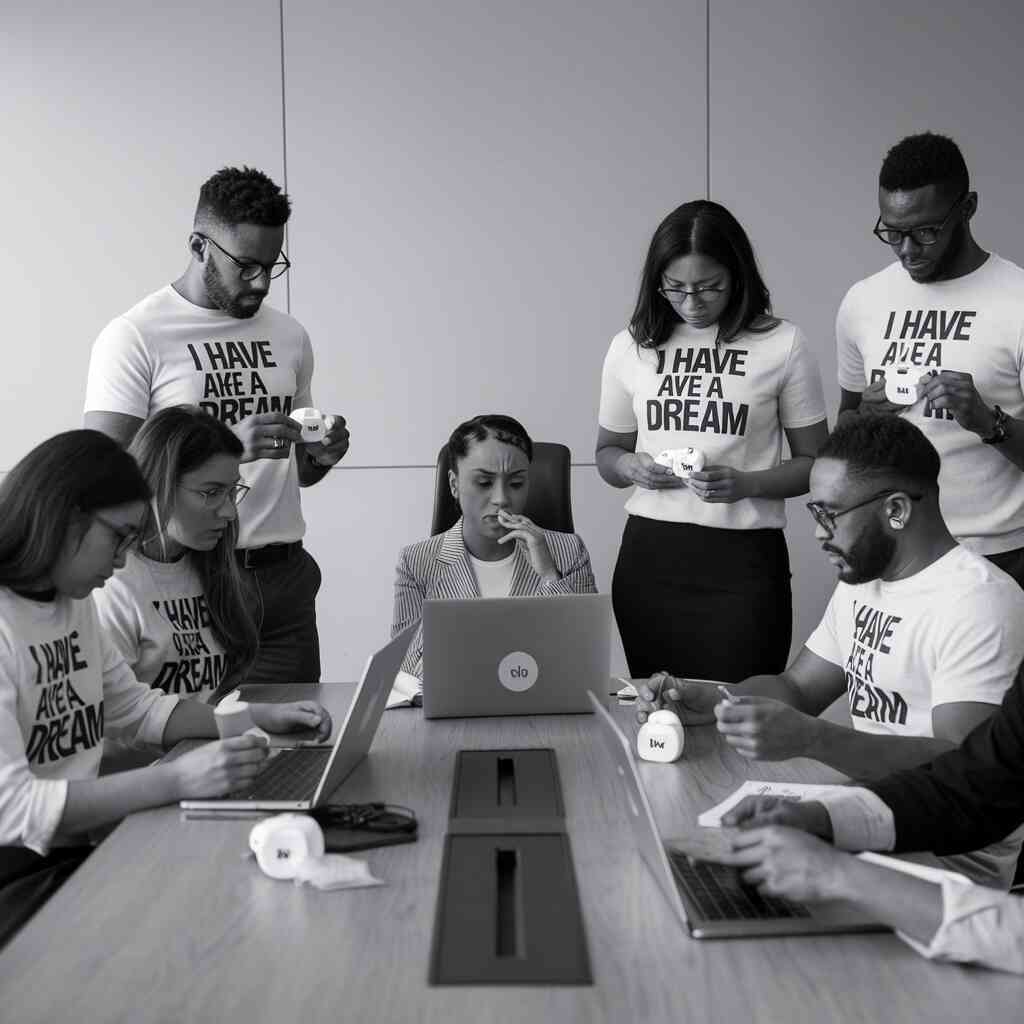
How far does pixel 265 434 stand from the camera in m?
2.76

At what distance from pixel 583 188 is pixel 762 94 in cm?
74

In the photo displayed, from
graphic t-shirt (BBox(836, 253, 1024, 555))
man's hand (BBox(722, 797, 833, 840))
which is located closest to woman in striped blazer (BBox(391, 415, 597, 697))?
graphic t-shirt (BBox(836, 253, 1024, 555))

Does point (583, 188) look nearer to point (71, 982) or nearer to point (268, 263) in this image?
point (268, 263)

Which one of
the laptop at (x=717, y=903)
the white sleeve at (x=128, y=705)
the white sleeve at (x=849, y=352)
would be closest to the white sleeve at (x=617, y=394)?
the white sleeve at (x=849, y=352)

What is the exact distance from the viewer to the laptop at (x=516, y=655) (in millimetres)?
2334

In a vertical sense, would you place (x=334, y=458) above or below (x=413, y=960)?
above

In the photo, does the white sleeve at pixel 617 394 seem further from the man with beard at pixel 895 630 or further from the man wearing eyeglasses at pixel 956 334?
the man with beard at pixel 895 630

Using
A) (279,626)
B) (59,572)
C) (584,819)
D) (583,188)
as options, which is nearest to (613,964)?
(584,819)

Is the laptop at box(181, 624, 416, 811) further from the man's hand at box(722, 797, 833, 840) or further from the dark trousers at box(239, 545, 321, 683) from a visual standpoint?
the dark trousers at box(239, 545, 321, 683)

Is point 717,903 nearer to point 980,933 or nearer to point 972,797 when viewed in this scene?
point 980,933

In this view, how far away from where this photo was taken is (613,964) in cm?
133

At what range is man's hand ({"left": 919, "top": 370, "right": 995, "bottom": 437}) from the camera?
2656 mm

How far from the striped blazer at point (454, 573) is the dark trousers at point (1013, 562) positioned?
3.16 ft

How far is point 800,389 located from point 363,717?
148 cm
